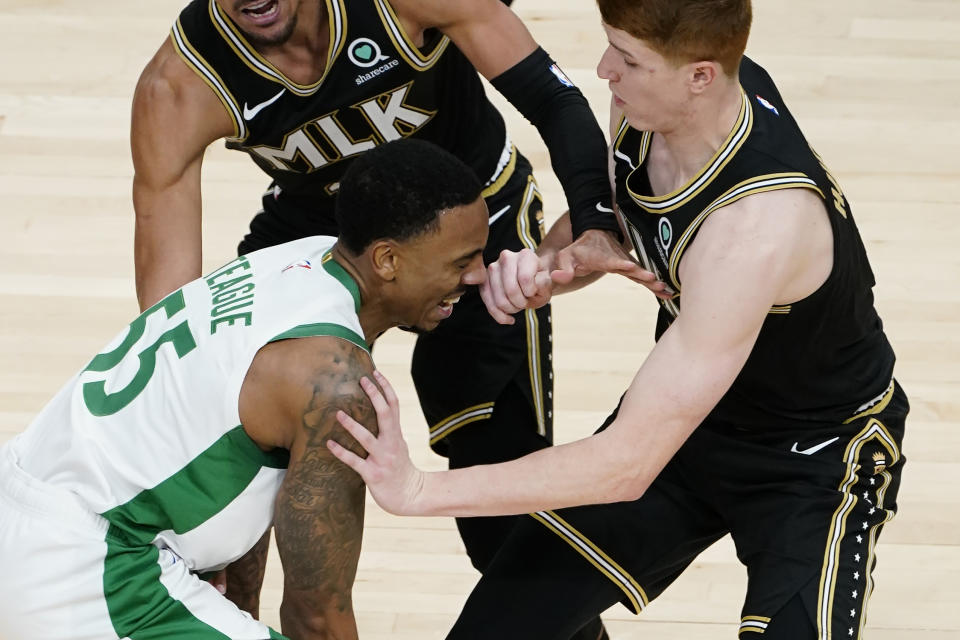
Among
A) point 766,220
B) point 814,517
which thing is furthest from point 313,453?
point 814,517

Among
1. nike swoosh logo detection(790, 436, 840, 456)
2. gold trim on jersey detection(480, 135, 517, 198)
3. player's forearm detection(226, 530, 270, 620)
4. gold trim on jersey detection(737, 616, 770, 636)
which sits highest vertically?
gold trim on jersey detection(480, 135, 517, 198)

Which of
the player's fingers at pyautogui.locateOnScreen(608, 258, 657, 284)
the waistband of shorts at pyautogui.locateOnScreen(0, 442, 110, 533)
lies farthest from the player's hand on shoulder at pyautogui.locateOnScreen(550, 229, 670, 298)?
the waistband of shorts at pyautogui.locateOnScreen(0, 442, 110, 533)

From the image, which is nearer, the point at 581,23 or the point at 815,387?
the point at 815,387

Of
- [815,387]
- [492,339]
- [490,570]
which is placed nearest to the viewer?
[815,387]

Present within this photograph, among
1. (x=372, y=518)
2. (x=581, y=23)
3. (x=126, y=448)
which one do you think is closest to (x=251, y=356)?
(x=126, y=448)

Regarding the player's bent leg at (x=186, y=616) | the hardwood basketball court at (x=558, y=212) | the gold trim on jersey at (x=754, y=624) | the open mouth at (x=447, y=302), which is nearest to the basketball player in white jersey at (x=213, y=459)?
the player's bent leg at (x=186, y=616)

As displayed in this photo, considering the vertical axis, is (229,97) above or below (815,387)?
above

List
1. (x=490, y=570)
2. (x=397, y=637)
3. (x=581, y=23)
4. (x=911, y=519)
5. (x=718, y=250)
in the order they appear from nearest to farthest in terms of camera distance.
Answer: (x=718, y=250)
(x=490, y=570)
(x=397, y=637)
(x=911, y=519)
(x=581, y=23)

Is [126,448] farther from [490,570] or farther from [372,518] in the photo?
[372,518]

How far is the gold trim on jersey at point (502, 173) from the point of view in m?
2.71

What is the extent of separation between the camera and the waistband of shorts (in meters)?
1.91

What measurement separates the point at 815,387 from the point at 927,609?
3.76ft

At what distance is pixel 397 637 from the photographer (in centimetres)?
295

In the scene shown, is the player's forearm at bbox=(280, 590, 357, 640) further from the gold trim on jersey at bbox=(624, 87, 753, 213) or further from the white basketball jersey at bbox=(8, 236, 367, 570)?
the gold trim on jersey at bbox=(624, 87, 753, 213)
